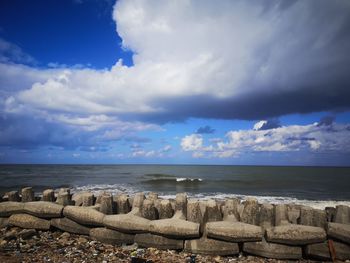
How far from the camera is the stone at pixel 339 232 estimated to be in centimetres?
439

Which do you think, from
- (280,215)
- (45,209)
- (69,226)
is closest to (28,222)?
(45,209)

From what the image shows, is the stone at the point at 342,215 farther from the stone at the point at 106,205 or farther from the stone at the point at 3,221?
the stone at the point at 3,221

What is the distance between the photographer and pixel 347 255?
14.5ft

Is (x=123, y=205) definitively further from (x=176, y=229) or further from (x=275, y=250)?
(x=275, y=250)

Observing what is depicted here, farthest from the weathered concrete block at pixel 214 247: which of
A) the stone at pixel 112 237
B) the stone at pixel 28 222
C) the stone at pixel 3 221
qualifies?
the stone at pixel 3 221

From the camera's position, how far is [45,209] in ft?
17.9

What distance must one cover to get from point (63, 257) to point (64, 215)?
1.15 meters

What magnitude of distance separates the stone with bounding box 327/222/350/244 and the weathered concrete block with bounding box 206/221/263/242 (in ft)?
3.81

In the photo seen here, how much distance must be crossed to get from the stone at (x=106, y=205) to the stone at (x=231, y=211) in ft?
7.94

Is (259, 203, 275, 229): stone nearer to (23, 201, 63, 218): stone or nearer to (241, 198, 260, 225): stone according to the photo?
(241, 198, 260, 225): stone

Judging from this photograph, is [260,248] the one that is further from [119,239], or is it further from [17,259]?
[17,259]

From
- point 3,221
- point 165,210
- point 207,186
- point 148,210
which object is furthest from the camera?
point 207,186

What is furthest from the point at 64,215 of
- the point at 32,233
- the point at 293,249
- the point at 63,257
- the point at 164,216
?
the point at 293,249

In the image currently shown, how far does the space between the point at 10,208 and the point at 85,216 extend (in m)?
1.87
